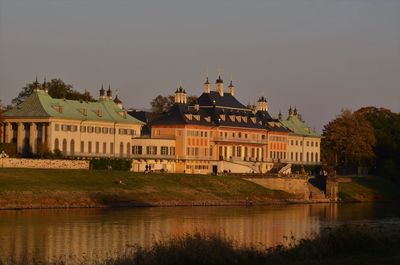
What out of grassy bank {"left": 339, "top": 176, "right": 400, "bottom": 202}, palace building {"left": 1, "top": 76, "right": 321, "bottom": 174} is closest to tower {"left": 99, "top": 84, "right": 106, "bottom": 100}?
palace building {"left": 1, "top": 76, "right": 321, "bottom": 174}

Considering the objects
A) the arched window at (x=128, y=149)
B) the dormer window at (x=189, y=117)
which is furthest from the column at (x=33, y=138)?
the dormer window at (x=189, y=117)

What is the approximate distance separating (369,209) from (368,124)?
137 ft

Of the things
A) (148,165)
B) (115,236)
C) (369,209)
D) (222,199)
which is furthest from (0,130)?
(115,236)

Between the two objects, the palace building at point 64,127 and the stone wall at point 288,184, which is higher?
the palace building at point 64,127

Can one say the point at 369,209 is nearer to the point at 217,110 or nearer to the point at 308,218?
the point at 308,218

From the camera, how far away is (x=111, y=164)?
11262cm

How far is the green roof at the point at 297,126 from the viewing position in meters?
150

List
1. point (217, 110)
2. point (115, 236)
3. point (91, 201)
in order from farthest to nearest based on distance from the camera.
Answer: point (217, 110) < point (91, 201) < point (115, 236)

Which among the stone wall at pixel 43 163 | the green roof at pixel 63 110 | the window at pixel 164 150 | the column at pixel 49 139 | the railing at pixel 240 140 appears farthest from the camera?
the railing at pixel 240 140

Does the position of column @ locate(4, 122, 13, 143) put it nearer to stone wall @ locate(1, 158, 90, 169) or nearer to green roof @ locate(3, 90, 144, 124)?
green roof @ locate(3, 90, 144, 124)

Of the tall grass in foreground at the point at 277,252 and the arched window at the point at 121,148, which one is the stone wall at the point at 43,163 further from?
the tall grass in foreground at the point at 277,252

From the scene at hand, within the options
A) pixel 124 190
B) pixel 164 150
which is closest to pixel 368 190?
pixel 164 150

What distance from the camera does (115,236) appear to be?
59406 mm

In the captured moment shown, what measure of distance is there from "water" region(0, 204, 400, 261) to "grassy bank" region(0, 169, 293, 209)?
438 cm
